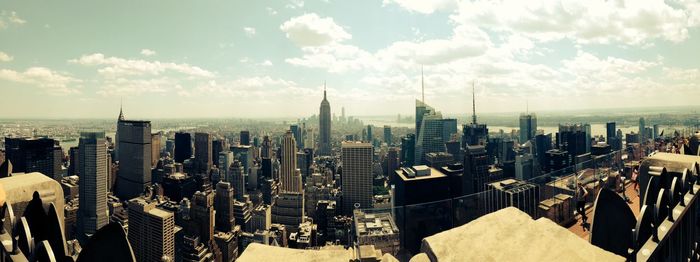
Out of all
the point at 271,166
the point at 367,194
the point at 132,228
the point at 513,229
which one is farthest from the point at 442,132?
the point at 513,229

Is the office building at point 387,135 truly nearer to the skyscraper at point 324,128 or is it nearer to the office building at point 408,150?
the skyscraper at point 324,128

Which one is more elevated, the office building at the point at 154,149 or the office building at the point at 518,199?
the office building at the point at 518,199

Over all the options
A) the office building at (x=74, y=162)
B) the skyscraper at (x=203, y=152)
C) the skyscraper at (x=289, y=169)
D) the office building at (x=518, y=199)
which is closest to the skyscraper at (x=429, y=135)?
the skyscraper at (x=289, y=169)

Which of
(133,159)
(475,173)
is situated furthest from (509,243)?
(133,159)

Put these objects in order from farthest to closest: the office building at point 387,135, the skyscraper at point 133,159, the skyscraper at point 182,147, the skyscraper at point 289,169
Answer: the office building at point 387,135 < the skyscraper at point 182,147 < the skyscraper at point 289,169 < the skyscraper at point 133,159

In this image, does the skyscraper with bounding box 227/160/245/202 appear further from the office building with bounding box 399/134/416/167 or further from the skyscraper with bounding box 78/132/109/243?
the office building with bounding box 399/134/416/167

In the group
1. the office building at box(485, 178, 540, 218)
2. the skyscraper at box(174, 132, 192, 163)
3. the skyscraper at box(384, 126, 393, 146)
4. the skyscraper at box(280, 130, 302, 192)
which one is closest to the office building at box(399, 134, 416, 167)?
the skyscraper at box(280, 130, 302, 192)
